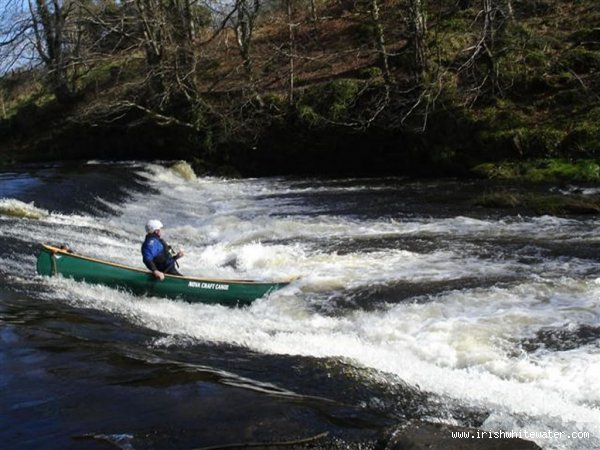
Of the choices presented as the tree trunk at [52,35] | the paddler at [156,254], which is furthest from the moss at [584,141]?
the tree trunk at [52,35]

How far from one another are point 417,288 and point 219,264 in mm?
3823

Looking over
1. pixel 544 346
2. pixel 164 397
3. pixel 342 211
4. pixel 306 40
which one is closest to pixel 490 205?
pixel 342 211

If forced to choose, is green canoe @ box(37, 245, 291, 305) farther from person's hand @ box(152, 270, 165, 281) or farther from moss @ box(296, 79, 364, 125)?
moss @ box(296, 79, 364, 125)

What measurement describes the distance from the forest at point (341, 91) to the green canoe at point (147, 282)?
9133mm

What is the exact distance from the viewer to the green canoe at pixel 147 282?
Result: 835 cm

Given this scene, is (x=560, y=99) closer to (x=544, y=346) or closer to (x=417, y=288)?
(x=417, y=288)

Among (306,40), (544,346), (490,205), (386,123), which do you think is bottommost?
(544,346)

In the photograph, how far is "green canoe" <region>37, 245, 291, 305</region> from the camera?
8352 millimetres

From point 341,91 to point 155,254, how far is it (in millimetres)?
13683

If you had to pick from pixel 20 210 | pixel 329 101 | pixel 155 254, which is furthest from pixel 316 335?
pixel 329 101

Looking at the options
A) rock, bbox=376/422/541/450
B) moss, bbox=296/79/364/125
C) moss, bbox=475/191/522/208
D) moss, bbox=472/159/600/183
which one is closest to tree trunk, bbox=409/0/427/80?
moss, bbox=296/79/364/125

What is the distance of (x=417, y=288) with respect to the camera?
8656mm

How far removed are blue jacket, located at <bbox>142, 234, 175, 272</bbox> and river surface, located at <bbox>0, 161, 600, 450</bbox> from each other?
0.53 metres

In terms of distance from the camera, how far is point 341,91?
21172 mm
